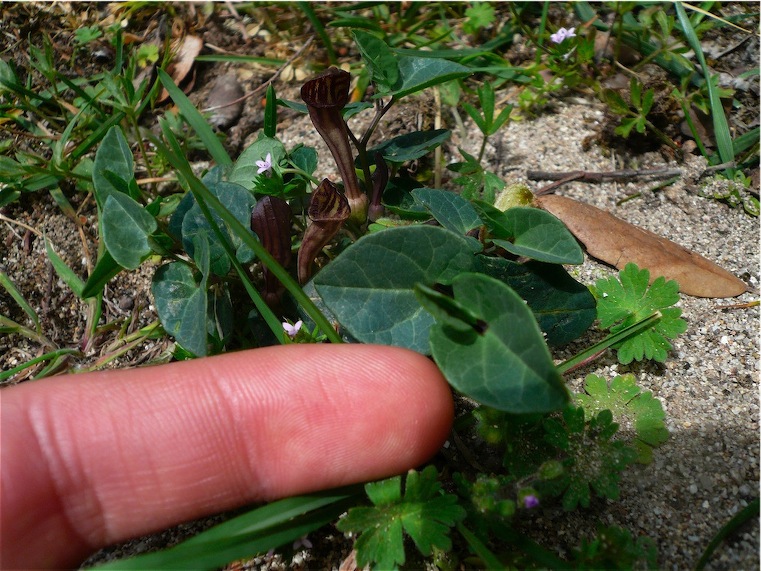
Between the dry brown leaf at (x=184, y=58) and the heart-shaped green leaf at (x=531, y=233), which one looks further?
the dry brown leaf at (x=184, y=58)

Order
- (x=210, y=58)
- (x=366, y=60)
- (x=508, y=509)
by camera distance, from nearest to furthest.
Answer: (x=508, y=509) < (x=366, y=60) < (x=210, y=58)

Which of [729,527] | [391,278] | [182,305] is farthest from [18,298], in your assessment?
[729,527]

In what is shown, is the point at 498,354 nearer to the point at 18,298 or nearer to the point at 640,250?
the point at 640,250

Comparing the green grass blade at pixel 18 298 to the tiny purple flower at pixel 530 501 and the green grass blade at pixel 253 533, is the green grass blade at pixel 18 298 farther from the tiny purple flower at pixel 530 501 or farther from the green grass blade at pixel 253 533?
the tiny purple flower at pixel 530 501

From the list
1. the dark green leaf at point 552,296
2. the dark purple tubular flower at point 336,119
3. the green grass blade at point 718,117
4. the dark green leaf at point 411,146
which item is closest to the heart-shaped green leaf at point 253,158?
the dark purple tubular flower at point 336,119

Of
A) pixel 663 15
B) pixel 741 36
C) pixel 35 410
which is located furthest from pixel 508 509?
pixel 741 36

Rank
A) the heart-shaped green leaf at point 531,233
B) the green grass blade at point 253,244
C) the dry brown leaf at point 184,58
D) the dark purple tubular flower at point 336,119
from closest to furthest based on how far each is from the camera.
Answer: the green grass blade at point 253,244, the heart-shaped green leaf at point 531,233, the dark purple tubular flower at point 336,119, the dry brown leaf at point 184,58

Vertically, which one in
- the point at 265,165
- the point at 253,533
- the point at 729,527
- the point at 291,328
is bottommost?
the point at 729,527

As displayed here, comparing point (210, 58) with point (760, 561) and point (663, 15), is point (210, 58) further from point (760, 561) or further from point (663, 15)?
point (760, 561)
